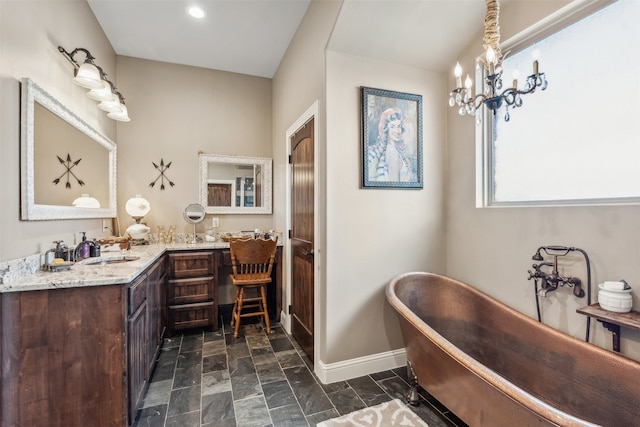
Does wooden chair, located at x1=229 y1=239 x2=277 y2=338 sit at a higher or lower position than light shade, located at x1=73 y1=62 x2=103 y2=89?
lower

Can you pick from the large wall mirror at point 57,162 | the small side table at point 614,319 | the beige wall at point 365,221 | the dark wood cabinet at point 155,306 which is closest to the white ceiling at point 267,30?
the beige wall at point 365,221

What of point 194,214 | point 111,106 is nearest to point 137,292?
point 194,214

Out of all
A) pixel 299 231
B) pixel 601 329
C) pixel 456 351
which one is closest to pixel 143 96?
pixel 299 231

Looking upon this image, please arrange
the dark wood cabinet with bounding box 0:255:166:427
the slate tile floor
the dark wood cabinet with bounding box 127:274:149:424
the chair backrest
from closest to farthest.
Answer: the dark wood cabinet with bounding box 0:255:166:427
the dark wood cabinet with bounding box 127:274:149:424
the slate tile floor
the chair backrest

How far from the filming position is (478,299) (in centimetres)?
208

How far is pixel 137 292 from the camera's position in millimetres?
1751

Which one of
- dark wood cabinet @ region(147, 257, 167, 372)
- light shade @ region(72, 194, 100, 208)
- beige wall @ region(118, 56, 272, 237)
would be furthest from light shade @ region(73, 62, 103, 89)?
dark wood cabinet @ region(147, 257, 167, 372)

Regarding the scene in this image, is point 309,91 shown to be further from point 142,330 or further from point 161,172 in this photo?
point 142,330

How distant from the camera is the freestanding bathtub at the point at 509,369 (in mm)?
1141

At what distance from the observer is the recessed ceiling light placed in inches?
98.7

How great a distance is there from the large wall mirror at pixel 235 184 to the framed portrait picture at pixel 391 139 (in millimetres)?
1894

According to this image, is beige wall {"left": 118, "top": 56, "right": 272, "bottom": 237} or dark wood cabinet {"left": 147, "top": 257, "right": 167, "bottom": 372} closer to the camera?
dark wood cabinet {"left": 147, "top": 257, "right": 167, "bottom": 372}

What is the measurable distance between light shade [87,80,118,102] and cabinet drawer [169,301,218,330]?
2.07 m

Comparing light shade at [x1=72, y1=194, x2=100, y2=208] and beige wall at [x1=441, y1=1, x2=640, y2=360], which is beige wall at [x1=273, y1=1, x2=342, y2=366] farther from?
light shade at [x1=72, y1=194, x2=100, y2=208]
